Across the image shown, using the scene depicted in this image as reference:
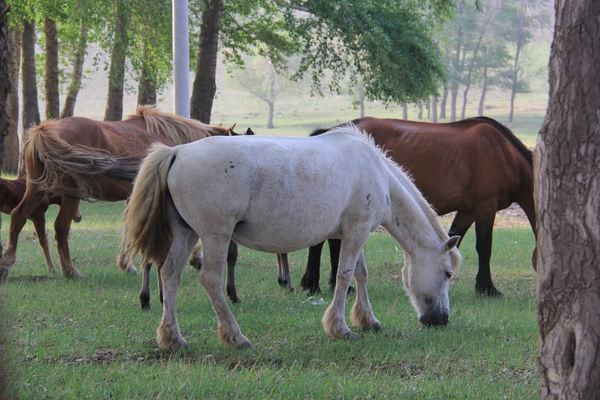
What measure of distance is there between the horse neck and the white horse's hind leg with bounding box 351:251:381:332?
16.8 inches

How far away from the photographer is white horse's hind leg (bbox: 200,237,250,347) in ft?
24.6

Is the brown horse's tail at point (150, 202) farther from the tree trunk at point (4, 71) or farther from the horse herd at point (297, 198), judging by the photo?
the tree trunk at point (4, 71)

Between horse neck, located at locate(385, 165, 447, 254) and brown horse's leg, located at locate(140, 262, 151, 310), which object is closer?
horse neck, located at locate(385, 165, 447, 254)

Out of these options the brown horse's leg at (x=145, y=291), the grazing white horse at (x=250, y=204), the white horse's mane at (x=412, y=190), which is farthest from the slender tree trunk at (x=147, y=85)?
the grazing white horse at (x=250, y=204)

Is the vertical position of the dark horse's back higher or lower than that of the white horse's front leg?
higher

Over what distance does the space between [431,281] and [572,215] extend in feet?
14.2

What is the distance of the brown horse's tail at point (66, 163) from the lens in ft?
28.9

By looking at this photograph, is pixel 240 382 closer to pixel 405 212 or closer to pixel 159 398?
pixel 159 398

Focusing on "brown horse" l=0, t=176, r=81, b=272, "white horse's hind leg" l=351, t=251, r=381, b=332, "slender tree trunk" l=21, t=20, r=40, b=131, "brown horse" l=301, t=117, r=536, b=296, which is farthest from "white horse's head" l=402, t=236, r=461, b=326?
"slender tree trunk" l=21, t=20, r=40, b=131

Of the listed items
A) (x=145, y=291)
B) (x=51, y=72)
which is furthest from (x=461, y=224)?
(x=51, y=72)

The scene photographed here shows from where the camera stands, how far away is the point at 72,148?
9930 millimetres

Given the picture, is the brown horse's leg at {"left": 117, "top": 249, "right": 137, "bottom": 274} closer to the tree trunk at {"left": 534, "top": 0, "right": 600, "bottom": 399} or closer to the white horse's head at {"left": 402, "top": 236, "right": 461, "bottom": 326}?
the white horse's head at {"left": 402, "top": 236, "right": 461, "bottom": 326}

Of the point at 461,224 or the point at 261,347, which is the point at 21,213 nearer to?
the point at 261,347

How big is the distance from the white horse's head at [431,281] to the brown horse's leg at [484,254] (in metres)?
2.46
